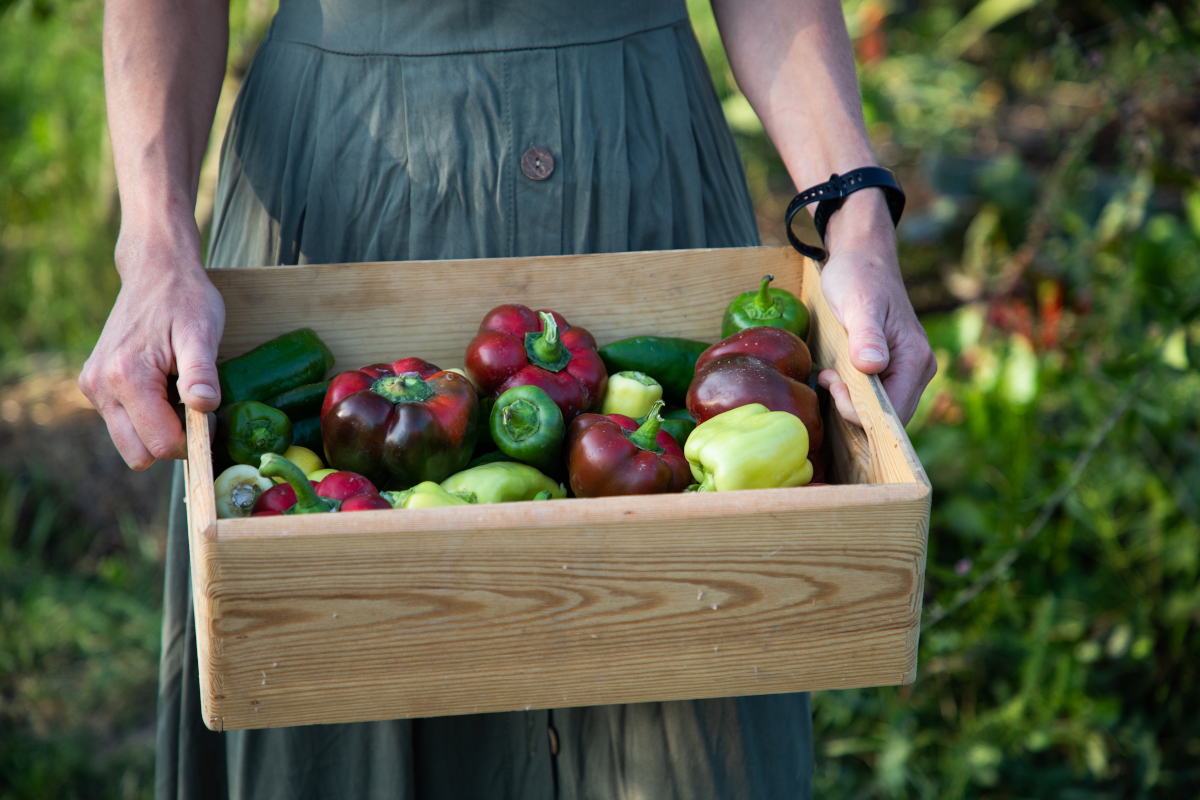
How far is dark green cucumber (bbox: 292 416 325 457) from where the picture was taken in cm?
143

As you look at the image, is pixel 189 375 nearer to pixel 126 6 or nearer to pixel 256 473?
pixel 256 473

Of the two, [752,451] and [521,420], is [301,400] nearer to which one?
[521,420]

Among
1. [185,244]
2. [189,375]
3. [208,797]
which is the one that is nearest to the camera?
[189,375]

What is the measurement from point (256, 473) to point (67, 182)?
3.63m

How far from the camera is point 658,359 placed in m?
1.58

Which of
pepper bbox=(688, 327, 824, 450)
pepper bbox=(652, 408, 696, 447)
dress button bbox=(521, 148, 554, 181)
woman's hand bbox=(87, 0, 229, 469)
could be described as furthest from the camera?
dress button bbox=(521, 148, 554, 181)

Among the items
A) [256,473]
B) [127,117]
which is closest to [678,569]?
[256,473]

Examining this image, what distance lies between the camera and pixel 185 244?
137 cm

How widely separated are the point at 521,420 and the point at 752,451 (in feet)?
1.13

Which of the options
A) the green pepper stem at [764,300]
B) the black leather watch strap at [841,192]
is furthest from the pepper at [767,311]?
the black leather watch strap at [841,192]

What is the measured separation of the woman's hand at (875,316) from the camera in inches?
51.9

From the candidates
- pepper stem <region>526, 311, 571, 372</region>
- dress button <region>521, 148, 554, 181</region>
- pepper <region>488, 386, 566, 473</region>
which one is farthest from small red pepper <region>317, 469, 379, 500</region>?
dress button <region>521, 148, 554, 181</region>

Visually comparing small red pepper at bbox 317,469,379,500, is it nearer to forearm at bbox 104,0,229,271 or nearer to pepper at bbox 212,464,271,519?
pepper at bbox 212,464,271,519

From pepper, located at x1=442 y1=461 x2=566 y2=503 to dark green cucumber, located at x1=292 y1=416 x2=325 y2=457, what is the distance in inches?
9.4
